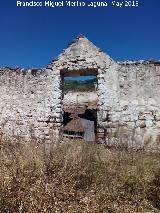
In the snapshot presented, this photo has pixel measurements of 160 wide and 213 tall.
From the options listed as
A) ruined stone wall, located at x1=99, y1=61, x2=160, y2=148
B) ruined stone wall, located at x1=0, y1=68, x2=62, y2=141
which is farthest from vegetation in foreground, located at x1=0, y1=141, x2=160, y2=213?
ruined stone wall, located at x1=0, y1=68, x2=62, y2=141

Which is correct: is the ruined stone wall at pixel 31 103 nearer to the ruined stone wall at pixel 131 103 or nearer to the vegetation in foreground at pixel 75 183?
the ruined stone wall at pixel 131 103

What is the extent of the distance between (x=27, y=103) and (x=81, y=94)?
8933 mm

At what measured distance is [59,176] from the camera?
15.5 ft

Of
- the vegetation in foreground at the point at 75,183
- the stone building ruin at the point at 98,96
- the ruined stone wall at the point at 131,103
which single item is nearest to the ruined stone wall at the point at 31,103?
the stone building ruin at the point at 98,96

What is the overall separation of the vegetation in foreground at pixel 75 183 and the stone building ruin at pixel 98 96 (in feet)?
8.46

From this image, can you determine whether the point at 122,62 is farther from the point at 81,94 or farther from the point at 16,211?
the point at 81,94

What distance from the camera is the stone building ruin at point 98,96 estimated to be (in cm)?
867

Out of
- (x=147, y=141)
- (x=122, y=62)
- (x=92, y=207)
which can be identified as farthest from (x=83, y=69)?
(x=92, y=207)

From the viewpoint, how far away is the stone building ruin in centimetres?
867

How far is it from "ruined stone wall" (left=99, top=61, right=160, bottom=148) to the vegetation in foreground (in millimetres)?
2526

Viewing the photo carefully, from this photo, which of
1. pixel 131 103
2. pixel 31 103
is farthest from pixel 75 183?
pixel 31 103

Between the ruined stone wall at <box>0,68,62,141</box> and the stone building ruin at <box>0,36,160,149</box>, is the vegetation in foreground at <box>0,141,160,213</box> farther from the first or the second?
the ruined stone wall at <box>0,68,62,141</box>

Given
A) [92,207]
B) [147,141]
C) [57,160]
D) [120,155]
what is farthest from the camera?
[147,141]

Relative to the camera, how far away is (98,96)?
904 centimetres
